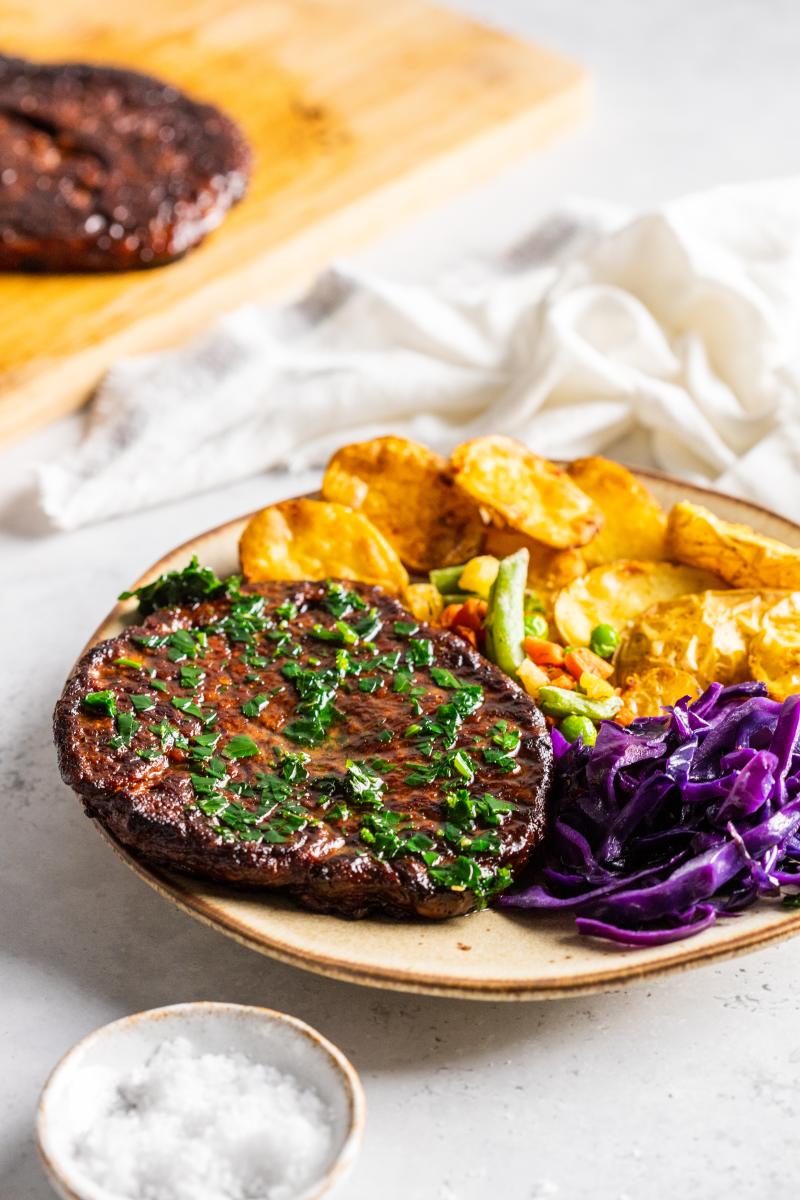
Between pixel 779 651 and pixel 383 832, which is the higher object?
pixel 383 832

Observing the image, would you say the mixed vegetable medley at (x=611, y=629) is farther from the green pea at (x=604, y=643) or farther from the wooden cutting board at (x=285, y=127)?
the wooden cutting board at (x=285, y=127)

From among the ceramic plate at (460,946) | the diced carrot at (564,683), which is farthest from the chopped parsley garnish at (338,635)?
the ceramic plate at (460,946)

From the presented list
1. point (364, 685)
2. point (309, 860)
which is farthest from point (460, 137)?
point (309, 860)

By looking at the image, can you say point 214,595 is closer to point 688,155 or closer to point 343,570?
point 343,570

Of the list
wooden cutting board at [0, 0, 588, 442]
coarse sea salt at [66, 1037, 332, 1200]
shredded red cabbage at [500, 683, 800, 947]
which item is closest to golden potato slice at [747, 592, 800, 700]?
shredded red cabbage at [500, 683, 800, 947]

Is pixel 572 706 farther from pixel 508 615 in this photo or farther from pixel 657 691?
pixel 508 615

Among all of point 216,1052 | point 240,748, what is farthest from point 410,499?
point 216,1052
